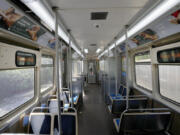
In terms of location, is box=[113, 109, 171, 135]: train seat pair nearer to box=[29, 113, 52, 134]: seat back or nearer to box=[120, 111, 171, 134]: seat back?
box=[120, 111, 171, 134]: seat back

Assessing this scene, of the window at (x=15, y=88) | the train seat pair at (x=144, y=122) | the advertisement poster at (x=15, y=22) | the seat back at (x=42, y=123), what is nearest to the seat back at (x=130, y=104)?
the train seat pair at (x=144, y=122)

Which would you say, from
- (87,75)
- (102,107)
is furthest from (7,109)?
(87,75)

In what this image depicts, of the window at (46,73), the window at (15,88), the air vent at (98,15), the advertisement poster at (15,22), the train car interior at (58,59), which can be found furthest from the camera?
the window at (46,73)

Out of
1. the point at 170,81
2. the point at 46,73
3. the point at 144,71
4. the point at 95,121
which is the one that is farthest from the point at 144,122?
the point at 46,73

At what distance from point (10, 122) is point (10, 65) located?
0.91m

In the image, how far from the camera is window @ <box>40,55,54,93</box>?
2816 mm

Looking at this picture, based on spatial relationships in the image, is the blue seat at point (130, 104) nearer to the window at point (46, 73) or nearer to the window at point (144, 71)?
the window at point (144, 71)

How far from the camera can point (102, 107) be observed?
368cm

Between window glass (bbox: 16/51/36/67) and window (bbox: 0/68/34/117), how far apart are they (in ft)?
0.56

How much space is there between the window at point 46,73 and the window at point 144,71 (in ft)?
10.6

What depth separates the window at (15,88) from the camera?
145 centimetres

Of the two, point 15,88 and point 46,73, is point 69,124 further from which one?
point 46,73

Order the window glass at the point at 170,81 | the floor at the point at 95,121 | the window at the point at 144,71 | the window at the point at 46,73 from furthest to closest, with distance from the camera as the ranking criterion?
the window at the point at 46,73
the window at the point at 144,71
the floor at the point at 95,121
the window glass at the point at 170,81

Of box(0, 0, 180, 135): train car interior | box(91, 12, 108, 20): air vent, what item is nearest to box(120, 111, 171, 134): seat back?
box(0, 0, 180, 135): train car interior
